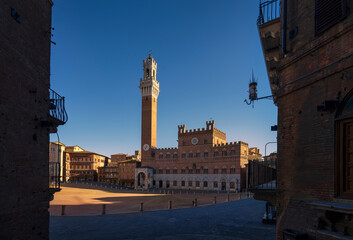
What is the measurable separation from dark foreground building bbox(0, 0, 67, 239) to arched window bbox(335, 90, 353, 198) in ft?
28.5

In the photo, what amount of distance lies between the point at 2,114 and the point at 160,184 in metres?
53.4

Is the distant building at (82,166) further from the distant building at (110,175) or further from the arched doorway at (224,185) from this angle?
the arched doorway at (224,185)

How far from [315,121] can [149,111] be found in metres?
56.6

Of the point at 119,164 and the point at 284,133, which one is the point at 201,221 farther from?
the point at 119,164

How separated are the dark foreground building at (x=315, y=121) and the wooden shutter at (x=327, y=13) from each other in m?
0.02

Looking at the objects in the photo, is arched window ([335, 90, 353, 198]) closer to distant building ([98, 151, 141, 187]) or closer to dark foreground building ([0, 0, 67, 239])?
dark foreground building ([0, 0, 67, 239])

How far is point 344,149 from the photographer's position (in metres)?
5.39

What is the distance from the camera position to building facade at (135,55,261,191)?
4850cm

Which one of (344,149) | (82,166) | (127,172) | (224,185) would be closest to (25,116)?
(344,149)

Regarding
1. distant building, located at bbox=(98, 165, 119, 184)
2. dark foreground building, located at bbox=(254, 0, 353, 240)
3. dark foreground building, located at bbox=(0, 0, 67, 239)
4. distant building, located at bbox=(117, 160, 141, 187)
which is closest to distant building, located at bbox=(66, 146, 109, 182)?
distant building, located at bbox=(98, 165, 119, 184)

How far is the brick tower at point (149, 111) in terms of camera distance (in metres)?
60.2

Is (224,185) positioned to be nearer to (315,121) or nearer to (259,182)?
(259,182)

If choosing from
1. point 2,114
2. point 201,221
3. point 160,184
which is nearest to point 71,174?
point 160,184

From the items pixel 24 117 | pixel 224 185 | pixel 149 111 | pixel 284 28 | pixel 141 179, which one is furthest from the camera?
pixel 149 111
